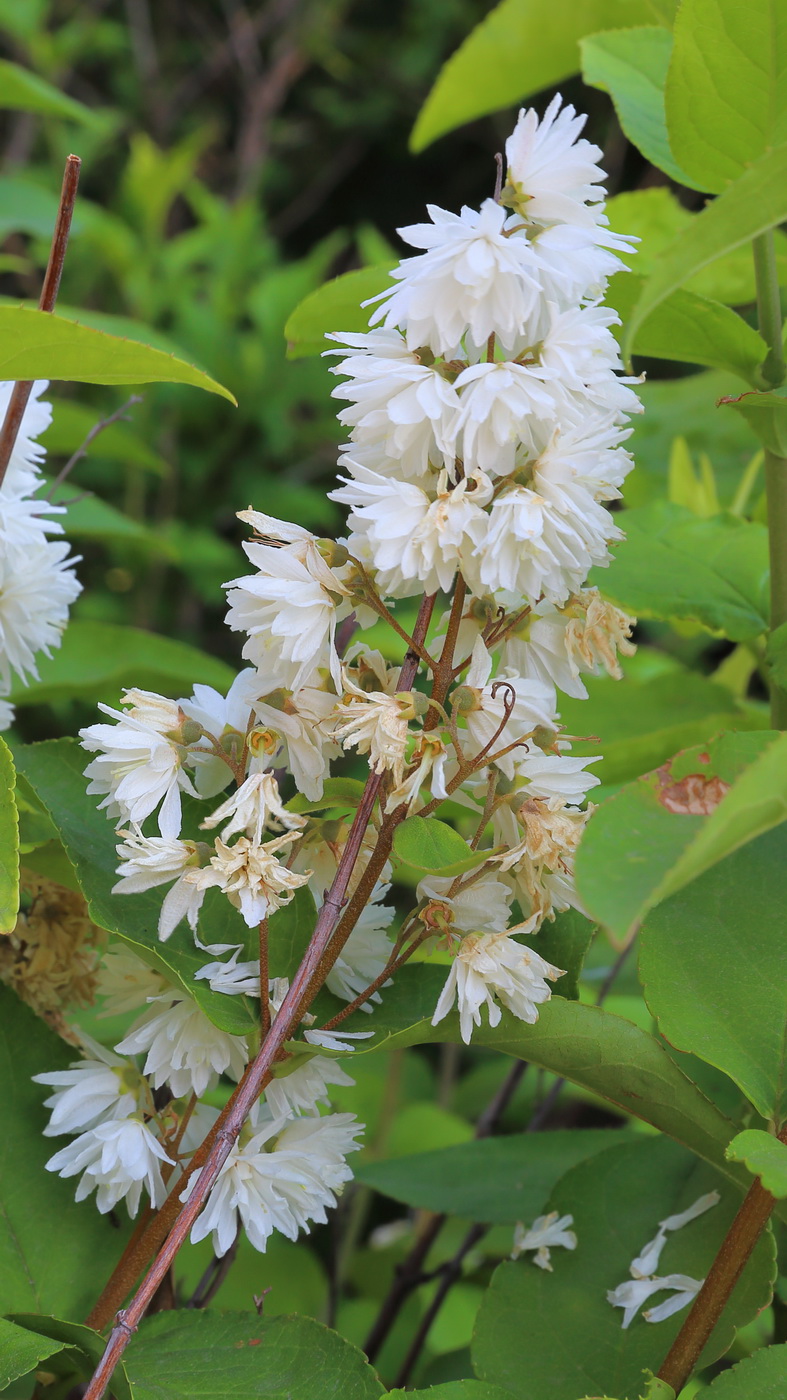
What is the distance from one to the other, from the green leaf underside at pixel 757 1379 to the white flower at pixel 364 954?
20cm

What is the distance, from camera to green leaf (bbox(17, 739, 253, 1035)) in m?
0.48

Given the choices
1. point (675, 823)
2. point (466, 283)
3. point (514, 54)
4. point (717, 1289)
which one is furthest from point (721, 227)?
point (514, 54)

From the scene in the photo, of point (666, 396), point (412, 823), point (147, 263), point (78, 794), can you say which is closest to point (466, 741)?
point (412, 823)

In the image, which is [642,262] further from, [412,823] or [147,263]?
[147,263]

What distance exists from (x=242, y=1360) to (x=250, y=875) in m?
0.22

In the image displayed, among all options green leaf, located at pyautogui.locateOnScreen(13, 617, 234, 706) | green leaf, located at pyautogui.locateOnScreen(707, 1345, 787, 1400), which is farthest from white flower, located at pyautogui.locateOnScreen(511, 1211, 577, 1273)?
green leaf, located at pyautogui.locateOnScreen(13, 617, 234, 706)

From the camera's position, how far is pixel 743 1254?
19.1 inches

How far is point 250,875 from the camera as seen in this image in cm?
43

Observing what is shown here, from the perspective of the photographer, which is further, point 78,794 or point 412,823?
point 78,794

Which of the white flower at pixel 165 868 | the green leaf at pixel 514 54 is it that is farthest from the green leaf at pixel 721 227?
the green leaf at pixel 514 54

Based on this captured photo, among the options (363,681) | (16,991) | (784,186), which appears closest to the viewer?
(784,186)

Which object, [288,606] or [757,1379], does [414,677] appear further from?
[757,1379]

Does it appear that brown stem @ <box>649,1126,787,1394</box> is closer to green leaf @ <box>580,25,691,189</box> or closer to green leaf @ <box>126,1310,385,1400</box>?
green leaf @ <box>126,1310,385,1400</box>

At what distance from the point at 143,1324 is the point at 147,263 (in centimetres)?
248
